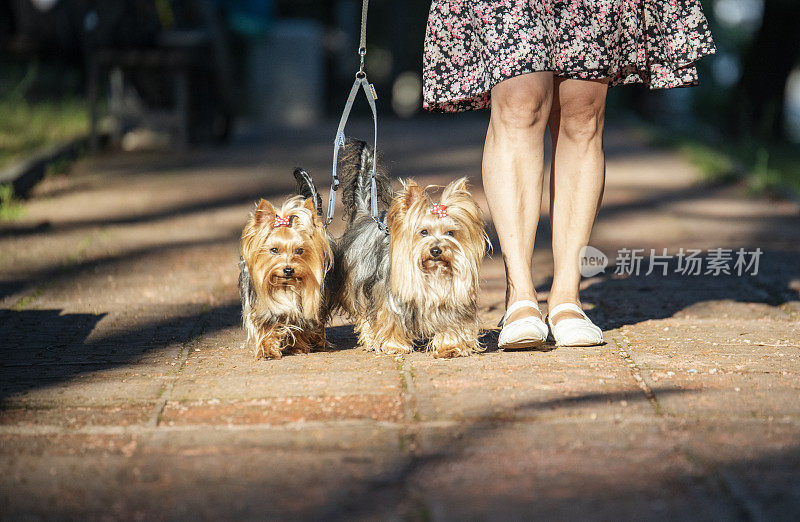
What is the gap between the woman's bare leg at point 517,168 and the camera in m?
3.76

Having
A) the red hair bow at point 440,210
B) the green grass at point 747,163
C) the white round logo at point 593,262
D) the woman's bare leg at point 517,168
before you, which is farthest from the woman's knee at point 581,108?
the green grass at point 747,163

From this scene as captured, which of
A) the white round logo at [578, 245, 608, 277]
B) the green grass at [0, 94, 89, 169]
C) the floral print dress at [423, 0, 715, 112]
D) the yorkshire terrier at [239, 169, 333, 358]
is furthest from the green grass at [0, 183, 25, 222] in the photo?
the floral print dress at [423, 0, 715, 112]

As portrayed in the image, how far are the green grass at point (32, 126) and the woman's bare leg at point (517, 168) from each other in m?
5.88

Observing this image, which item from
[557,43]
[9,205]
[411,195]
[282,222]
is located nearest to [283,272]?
[282,222]

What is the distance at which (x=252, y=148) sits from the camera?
1136cm

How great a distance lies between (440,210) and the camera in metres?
3.60

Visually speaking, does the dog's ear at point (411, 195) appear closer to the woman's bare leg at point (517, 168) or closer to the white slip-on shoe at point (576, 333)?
the woman's bare leg at point (517, 168)

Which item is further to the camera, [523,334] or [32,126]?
[32,126]

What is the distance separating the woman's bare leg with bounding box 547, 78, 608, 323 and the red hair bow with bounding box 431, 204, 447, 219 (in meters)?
0.65

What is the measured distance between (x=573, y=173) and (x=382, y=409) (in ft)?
4.79

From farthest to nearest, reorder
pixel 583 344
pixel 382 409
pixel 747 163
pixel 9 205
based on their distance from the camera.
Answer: pixel 747 163 < pixel 9 205 < pixel 583 344 < pixel 382 409

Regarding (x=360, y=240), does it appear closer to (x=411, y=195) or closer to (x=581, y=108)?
(x=411, y=195)

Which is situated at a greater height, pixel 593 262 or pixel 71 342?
pixel 71 342

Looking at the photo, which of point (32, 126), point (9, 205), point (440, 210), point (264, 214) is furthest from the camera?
point (32, 126)
